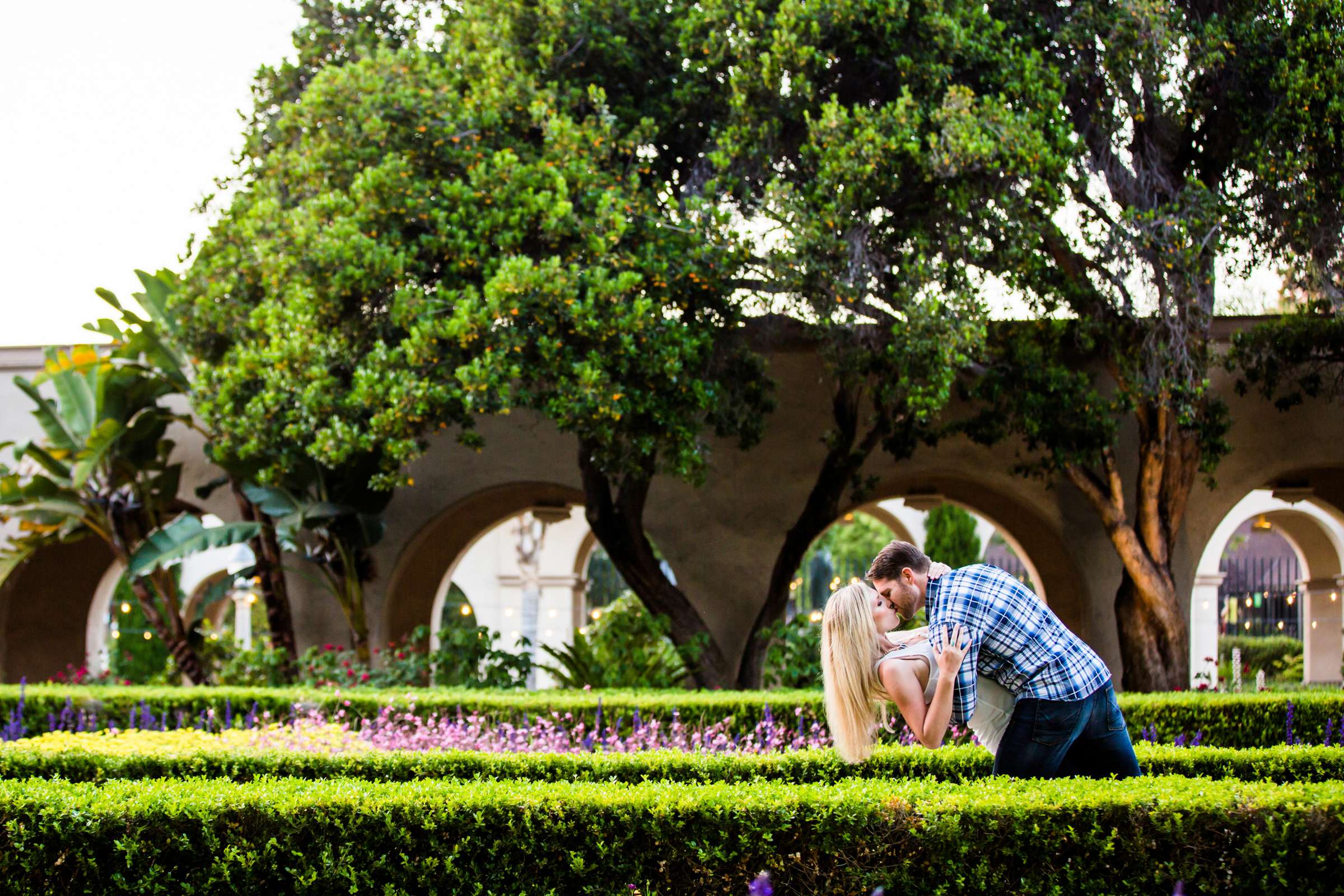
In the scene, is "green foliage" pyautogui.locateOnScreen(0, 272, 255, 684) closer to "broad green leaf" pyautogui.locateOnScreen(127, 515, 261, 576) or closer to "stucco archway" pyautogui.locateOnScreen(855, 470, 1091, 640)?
"broad green leaf" pyautogui.locateOnScreen(127, 515, 261, 576)

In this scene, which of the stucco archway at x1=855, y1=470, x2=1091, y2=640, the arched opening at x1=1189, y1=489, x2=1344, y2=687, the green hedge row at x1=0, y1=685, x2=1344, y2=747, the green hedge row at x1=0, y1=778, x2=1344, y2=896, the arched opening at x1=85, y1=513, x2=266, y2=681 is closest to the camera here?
the green hedge row at x1=0, y1=778, x2=1344, y2=896

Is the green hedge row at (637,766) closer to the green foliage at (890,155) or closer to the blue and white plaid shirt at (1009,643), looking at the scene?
the blue and white plaid shirt at (1009,643)

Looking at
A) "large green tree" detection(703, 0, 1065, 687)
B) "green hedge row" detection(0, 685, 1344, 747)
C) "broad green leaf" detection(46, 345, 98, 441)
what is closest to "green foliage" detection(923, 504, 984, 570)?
"large green tree" detection(703, 0, 1065, 687)

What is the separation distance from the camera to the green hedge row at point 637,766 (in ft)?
16.0

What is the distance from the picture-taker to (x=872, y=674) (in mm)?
3705

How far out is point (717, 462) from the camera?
1266 cm

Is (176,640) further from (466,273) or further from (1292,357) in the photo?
(1292,357)

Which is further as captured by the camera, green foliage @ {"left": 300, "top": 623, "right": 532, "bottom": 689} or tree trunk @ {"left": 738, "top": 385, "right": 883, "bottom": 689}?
tree trunk @ {"left": 738, "top": 385, "right": 883, "bottom": 689}

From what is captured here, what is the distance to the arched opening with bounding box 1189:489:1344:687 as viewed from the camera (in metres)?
19.3

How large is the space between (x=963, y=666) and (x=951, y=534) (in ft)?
60.5

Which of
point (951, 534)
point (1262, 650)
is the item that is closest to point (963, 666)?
point (951, 534)

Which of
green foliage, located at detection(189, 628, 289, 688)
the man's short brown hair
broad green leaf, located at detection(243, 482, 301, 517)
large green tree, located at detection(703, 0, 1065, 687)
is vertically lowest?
green foliage, located at detection(189, 628, 289, 688)

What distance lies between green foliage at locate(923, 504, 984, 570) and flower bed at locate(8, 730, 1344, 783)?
646 inches

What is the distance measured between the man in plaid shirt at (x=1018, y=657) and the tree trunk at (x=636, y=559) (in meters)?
7.24
